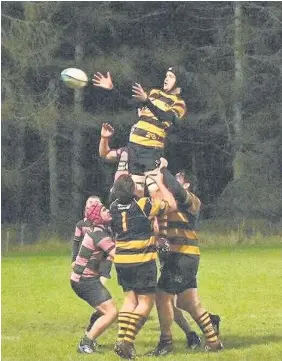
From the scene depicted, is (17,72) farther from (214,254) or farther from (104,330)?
(104,330)

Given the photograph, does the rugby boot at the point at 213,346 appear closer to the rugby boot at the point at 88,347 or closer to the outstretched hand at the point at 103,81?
the rugby boot at the point at 88,347

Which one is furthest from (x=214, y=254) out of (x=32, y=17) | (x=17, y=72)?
(x=32, y=17)

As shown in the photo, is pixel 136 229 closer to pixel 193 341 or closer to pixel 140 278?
pixel 140 278

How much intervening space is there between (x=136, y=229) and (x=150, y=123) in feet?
4.27

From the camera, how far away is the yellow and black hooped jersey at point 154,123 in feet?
39.3

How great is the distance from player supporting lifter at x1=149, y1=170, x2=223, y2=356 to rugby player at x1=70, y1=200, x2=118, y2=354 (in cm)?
50

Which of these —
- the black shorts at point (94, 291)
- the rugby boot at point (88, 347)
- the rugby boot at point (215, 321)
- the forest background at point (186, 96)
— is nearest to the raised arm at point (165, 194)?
the black shorts at point (94, 291)

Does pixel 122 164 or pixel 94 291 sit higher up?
pixel 122 164

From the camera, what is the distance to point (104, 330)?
38.7 feet

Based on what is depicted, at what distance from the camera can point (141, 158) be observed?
1193 cm

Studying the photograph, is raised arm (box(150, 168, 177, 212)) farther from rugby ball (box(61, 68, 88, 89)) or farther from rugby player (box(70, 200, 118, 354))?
rugby ball (box(61, 68, 88, 89))

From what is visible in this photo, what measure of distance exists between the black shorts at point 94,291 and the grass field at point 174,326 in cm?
31

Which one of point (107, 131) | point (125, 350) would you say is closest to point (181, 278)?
point (125, 350)

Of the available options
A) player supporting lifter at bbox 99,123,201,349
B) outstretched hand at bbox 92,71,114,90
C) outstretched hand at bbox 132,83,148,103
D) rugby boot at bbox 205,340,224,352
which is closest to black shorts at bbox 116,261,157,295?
player supporting lifter at bbox 99,123,201,349
